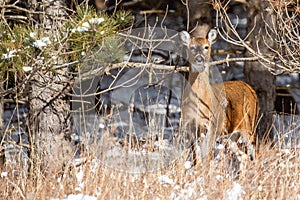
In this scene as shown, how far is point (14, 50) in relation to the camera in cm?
427

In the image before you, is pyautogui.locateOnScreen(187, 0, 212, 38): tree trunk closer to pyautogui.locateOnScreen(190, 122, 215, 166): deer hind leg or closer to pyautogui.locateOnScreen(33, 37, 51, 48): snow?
pyautogui.locateOnScreen(190, 122, 215, 166): deer hind leg

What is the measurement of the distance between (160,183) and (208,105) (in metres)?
2.42

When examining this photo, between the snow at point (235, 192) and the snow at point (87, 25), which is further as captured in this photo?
the snow at point (235, 192)

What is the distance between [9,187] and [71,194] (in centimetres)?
63

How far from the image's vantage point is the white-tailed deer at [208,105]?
7012 millimetres

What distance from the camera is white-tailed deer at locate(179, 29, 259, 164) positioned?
23.0 feet

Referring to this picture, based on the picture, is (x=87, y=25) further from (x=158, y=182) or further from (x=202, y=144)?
(x=202, y=144)

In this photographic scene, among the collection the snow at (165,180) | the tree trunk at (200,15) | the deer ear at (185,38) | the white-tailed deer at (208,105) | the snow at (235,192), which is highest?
the tree trunk at (200,15)

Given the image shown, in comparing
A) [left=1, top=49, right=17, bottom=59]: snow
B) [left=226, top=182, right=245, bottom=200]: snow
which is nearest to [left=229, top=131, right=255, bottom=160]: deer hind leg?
[left=226, top=182, right=245, bottom=200]: snow

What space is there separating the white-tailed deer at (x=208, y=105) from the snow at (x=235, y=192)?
1.62m

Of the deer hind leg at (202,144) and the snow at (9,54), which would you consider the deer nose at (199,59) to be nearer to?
the deer hind leg at (202,144)

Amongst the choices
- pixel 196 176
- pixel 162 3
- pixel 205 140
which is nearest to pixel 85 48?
pixel 196 176

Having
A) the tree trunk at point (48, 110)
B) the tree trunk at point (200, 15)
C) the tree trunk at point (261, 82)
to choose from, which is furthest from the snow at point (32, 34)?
the tree trunk at point (261, 82)

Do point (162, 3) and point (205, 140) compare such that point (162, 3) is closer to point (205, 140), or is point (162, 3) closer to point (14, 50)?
point (205, 140)
